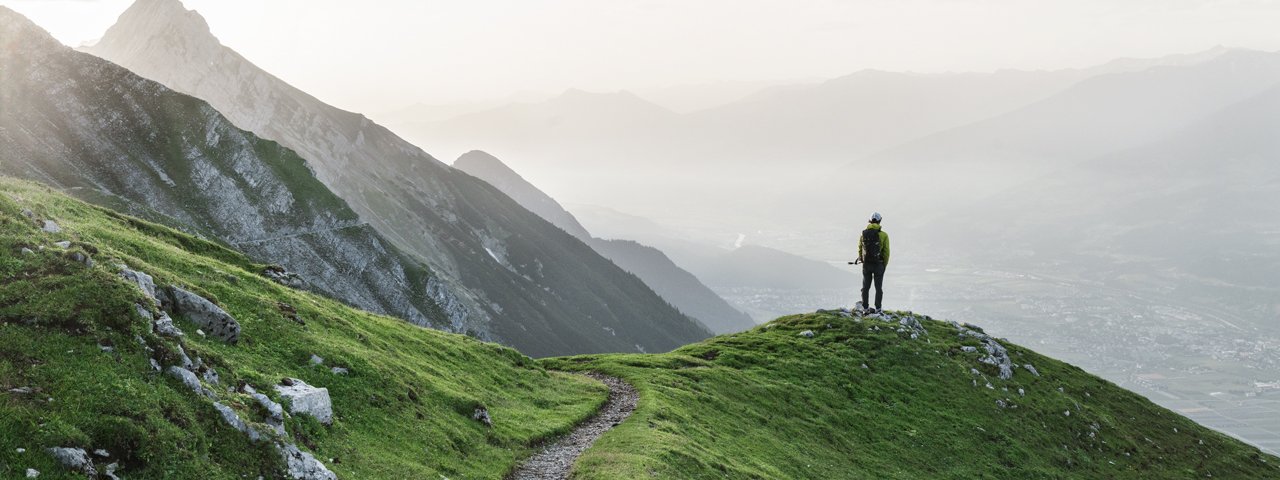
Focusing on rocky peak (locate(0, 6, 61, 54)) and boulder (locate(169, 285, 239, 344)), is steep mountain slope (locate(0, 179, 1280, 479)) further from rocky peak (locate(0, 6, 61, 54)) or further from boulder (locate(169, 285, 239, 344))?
rocky peak (locate(0, 6, 61, 54))

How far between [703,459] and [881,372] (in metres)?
36.9

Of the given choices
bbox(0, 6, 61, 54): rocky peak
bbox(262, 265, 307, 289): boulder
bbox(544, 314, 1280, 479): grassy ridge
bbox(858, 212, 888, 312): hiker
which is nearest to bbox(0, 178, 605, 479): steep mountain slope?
bbox(544, 314, 1280, 479): grassy ridge

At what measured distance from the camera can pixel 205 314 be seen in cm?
2739

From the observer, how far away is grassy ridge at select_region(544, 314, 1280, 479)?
41969 mm

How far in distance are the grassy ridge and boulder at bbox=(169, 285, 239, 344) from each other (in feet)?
55.0

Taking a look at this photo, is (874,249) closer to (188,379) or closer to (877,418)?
(877,418)

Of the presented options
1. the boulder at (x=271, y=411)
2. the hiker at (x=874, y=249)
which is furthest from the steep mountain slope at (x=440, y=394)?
the hiker at (x=874, y=249)

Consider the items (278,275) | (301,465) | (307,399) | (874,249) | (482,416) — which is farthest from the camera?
(874,249)

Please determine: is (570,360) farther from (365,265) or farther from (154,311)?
(365,265)

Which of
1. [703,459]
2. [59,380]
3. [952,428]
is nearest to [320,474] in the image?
[59,380]

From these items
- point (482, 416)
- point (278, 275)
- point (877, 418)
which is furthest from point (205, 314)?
point (877, 418)

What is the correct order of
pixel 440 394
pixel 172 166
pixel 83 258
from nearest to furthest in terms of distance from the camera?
1. pixel 83 258
2. pixel 440 394
3. pixel 172 166

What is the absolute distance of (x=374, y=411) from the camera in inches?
1147

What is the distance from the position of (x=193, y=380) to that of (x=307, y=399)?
5.02m
